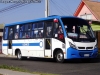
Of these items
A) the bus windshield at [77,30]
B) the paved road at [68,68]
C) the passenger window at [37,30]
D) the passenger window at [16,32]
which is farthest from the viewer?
the passenger window at [16,32]

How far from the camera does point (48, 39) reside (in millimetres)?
18953

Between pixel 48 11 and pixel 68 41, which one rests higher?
pixel 48 11

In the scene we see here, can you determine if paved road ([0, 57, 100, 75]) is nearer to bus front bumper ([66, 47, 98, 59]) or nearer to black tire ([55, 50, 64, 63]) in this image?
bus front bumper ([66, 47, 98, 59])

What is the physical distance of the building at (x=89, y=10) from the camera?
35469mm

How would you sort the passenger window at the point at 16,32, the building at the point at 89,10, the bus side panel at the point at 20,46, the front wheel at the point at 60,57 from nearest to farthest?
the front wheel at the point at 60,57 < the bus side panel at the point at 20,46 < the passenger window at the point at 16,32 < the building at the point at 89,10

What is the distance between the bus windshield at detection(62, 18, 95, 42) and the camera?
17531mm

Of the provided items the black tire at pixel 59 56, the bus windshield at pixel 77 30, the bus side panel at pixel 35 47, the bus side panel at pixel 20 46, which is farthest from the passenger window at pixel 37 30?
the bus windshield at pixel 77 30

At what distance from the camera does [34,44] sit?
811 inches

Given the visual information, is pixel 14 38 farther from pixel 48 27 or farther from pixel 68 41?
pixel 68 41

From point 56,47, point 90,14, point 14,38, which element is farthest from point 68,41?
point 90,14

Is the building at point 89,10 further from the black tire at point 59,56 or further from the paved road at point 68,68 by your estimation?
the paved road at point 68,68

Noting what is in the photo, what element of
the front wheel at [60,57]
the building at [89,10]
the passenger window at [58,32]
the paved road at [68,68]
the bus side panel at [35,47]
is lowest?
the paved road at [68,68]

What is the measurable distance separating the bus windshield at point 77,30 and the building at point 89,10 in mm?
16394

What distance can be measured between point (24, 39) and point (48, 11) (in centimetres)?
588
